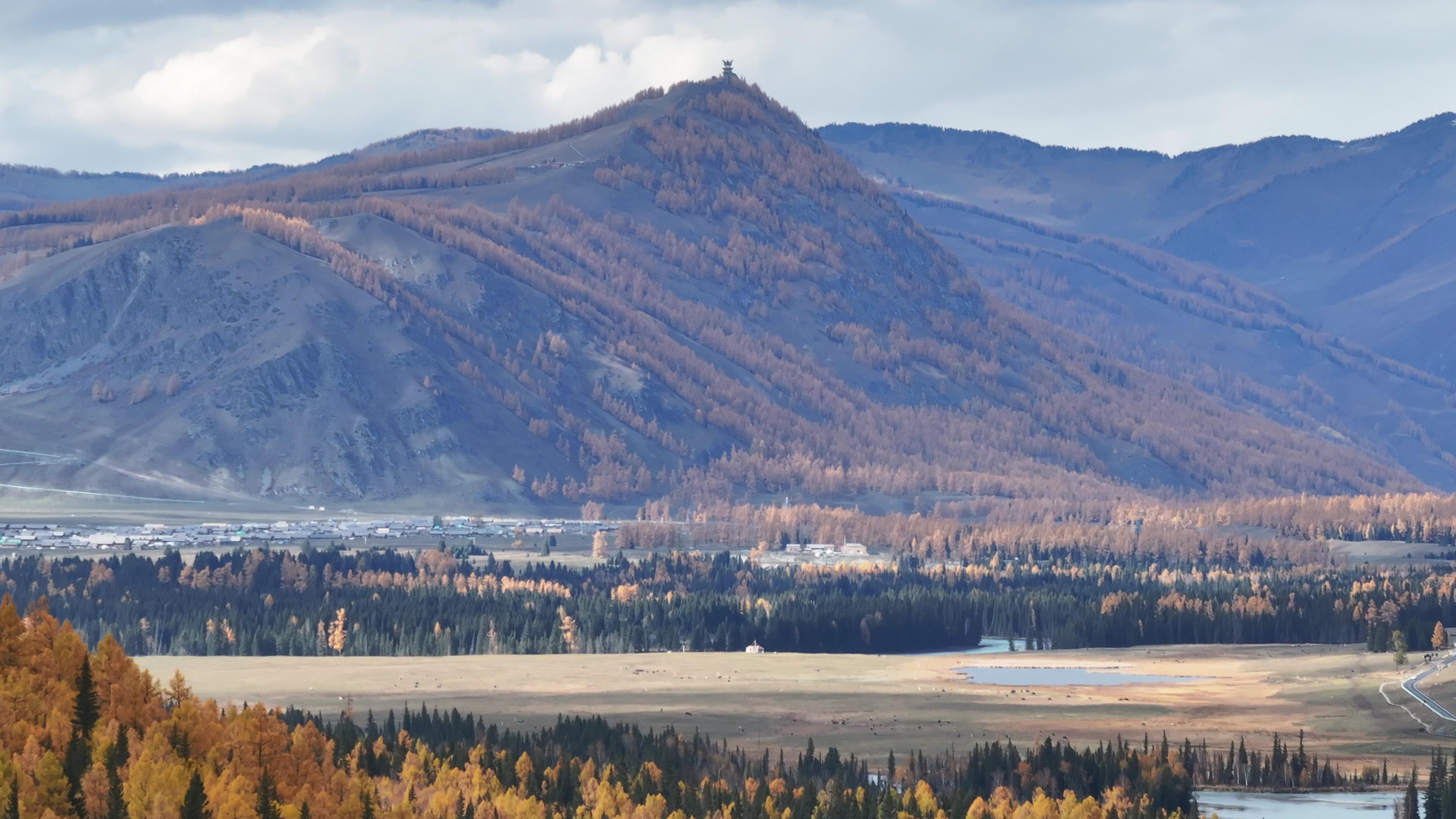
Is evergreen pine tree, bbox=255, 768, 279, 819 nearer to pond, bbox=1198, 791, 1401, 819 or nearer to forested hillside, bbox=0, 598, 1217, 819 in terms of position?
forested hillside, bbox=0, 598, 1217, 819

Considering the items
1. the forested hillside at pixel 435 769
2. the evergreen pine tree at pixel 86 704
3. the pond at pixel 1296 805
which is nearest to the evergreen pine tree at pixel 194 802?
the forested hillside at pixel 435 769

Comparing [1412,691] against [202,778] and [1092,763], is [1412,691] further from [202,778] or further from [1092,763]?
[202,778]

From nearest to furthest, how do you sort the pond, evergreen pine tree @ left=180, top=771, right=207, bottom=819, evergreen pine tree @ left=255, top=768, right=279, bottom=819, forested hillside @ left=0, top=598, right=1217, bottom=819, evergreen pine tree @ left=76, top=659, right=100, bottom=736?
evergreen pine tree @ left=180, top=771, right=207, bottom=819
evergreen pine tree @ left=255, top=768, right=279, bottom=819
forested hillside @ left=0, top=598, right=1217, bottom=819
evergreen pine tree @ left=76, top=659, right=100, bottom=736
the pond

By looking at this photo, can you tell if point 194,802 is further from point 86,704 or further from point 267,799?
point 86,704

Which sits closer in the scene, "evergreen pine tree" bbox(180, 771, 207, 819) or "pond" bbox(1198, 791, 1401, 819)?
"evergreen pine tree" bbox(180, 771, 207, 819)

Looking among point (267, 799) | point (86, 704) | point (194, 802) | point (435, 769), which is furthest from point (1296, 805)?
point (86, 704)

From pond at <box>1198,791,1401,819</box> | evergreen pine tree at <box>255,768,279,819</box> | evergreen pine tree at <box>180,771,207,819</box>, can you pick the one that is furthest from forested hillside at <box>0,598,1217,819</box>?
pond at <box>1198,791,1401,819</box>
